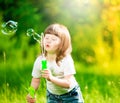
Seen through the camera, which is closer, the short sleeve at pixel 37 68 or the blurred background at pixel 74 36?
the short sleeve at pixel 37 68

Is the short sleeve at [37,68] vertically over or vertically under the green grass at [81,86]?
over

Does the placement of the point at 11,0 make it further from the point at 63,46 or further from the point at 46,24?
the point at 63,46

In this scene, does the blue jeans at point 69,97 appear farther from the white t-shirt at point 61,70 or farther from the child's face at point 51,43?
the child's face at point 51,43

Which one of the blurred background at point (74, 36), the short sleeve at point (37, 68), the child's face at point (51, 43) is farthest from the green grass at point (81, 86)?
the child's face at point (51, 43)

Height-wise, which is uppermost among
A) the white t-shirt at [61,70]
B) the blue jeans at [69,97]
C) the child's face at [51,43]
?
the child's face at [51,43]

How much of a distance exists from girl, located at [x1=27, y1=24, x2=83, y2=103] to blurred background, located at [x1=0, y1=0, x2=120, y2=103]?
2.37ft

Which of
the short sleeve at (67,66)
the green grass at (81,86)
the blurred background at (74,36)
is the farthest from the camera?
the blurred background at (74,36)

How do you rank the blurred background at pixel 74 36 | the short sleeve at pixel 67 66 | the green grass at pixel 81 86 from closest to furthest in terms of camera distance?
the short sleeve at pixel 67 66, the green grass at pixel 81 86, the blurred background at pixel 74 36

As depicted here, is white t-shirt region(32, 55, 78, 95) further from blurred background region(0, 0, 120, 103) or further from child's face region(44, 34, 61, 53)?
blurred background region(0, 0, 120, 103)

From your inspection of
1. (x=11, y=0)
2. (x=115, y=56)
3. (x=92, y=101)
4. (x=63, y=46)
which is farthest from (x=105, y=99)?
(x=11, y=0)

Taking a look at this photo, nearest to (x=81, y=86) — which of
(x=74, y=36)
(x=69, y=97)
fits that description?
(x=74, y=36)

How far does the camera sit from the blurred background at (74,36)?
13.3ft

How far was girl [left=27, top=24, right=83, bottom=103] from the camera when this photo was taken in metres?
3.20

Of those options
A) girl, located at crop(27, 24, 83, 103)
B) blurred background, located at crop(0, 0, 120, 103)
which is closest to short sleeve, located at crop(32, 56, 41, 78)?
girl, located at crop(27, 24, 83, 103)
